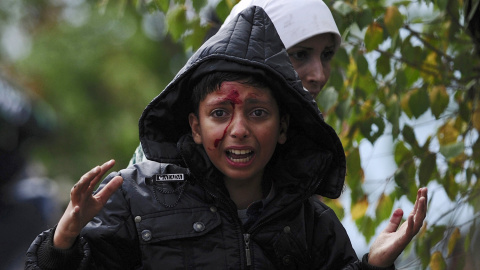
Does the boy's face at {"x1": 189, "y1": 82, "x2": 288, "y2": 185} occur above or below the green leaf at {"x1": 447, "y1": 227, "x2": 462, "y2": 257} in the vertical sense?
above

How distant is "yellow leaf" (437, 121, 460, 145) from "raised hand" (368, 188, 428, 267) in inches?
70.1

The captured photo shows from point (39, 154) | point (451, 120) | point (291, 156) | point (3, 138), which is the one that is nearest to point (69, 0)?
point (39, 154)

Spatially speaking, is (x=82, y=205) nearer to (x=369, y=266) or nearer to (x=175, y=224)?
(x=175, y=224)

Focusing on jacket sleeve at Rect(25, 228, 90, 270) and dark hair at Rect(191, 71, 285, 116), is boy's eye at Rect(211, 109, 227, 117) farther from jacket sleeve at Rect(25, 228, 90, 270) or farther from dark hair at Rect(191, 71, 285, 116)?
jacket sleeve at Rect(25, 228, 90, 270)

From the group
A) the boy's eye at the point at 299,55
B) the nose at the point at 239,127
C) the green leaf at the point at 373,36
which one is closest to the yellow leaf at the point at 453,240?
the green leaf at the point at 373,36

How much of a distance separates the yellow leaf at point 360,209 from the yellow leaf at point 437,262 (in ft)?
1.30

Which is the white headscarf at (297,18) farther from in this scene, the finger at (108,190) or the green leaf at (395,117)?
the finger at (108,190)

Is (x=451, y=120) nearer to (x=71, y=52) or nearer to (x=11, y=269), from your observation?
(x=11, y=269)

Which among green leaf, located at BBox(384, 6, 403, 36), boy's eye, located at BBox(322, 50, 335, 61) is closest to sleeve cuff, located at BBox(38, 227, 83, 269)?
boy's eye, located at BBox(322, 50, 335, 61)

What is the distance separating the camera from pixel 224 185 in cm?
331

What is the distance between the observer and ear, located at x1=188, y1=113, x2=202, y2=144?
333 cm

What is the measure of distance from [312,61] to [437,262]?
146cm

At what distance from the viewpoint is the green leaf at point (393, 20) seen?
4555 mm

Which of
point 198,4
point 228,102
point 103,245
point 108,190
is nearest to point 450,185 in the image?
point 198,4
